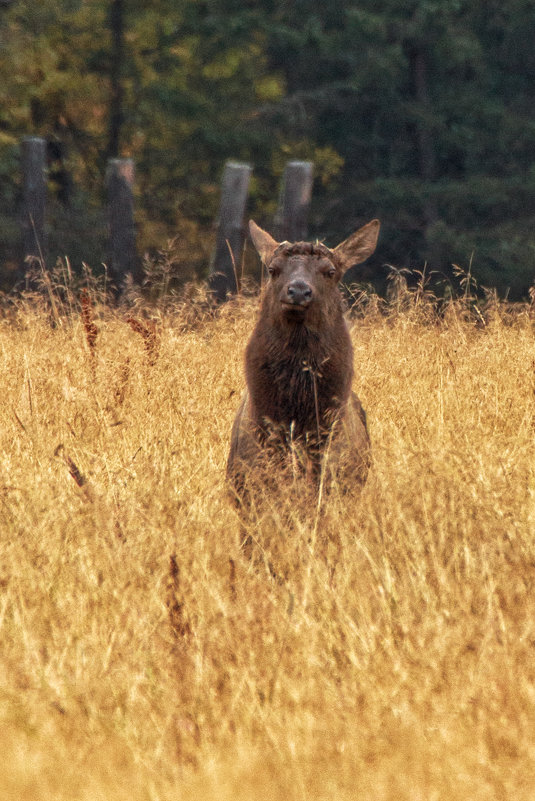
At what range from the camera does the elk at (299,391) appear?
13.9 ft

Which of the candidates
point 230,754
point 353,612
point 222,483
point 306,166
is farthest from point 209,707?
point 306,166

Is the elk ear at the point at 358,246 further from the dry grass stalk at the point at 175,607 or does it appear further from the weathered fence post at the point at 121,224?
the weathered fence post at the point at 121,224

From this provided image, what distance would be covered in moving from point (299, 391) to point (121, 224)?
8262mm

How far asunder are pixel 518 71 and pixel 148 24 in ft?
28.1

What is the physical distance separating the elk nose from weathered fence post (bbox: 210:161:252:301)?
700 cm

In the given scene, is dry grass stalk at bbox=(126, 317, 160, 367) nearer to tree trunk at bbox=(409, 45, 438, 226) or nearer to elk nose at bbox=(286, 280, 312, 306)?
elk nose at bbox=(286, 280, 312, 306)


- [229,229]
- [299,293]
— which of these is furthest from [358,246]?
[229,229]

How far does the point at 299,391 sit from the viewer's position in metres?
4.42

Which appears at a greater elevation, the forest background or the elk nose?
the elk nose

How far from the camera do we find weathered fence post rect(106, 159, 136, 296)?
1210 cm

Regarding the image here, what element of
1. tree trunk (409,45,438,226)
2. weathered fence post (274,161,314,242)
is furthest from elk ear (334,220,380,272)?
tree trunk (409,45,438,226)

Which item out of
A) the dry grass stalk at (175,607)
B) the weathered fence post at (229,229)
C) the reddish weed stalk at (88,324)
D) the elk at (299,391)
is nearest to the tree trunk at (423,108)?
the weathered fence post at (229,229)

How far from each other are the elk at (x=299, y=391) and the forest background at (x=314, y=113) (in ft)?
49.7

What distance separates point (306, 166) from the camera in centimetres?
1167
